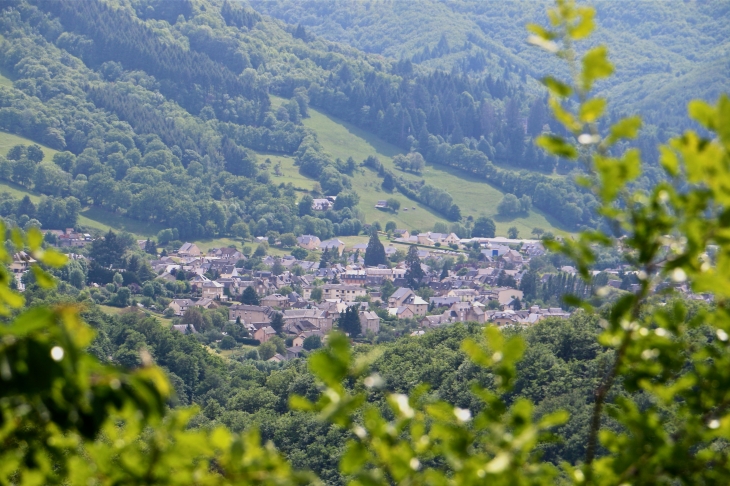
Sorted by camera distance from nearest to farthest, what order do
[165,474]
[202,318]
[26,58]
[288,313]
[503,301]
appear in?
[165,474]
[202,318]
[288,313]
[503,301]
[26,58]

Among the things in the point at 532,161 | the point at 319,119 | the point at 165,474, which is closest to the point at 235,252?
the point at 319,119

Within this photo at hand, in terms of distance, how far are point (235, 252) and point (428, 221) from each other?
28.1 metres

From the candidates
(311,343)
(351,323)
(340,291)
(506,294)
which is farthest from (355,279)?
(311,343)

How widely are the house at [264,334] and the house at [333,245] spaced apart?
116 feet

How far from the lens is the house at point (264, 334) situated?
247 feet

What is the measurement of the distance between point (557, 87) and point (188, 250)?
350ft

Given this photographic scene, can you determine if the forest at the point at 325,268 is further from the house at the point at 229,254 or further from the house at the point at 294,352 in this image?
the house at the point at 229,254

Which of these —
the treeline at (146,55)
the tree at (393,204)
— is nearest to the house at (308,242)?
the tree at (393,204)

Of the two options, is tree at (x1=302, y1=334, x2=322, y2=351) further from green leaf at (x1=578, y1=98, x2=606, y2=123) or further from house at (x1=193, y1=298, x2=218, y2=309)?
green leaf at (x1=578, y1=98, x2=606, y2=123)

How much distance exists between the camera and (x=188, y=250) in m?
107

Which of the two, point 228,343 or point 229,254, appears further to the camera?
point 229,254

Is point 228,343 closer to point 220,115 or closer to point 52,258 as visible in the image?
point 52,258

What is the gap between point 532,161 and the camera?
150 meters

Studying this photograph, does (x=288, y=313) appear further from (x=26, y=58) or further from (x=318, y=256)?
(x=26, y=58)
